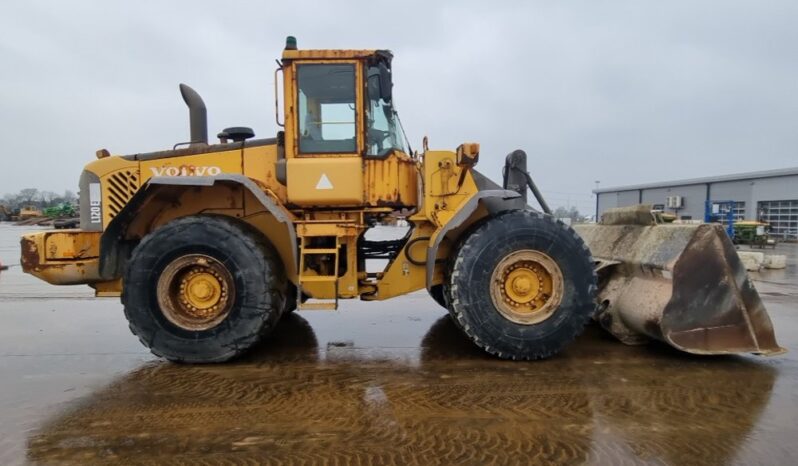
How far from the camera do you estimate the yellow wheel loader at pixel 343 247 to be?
405 cm

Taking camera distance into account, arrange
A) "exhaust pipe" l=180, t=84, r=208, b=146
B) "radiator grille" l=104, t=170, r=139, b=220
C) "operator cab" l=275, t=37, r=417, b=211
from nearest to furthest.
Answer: "operator cab" l=275, t=37, r=417, b=211, "radiator grille" l=104, t=170, r=139, b=220, "exhaust pipe" l=180, t=84, r=208, b=146

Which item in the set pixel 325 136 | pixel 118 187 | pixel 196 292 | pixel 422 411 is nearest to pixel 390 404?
pixel 422 411

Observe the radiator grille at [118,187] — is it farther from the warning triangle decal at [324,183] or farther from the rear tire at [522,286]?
the rear tire at [522,286]

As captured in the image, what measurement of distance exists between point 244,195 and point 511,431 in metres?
3.06

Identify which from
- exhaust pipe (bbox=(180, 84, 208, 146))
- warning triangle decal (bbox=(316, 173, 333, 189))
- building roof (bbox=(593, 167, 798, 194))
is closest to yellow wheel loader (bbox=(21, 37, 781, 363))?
warning triangle decal (bbox=(316, 173, 333, 189))

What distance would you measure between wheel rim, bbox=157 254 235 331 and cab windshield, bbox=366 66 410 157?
5.61 feet

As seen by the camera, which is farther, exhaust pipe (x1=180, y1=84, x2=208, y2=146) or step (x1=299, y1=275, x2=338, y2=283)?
exhaust pipe (x1=180, y1=84, x2=208, y2=146)

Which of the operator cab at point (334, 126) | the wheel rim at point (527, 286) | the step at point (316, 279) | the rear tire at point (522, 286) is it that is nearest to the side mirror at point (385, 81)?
the operator cab at point (334, 126)

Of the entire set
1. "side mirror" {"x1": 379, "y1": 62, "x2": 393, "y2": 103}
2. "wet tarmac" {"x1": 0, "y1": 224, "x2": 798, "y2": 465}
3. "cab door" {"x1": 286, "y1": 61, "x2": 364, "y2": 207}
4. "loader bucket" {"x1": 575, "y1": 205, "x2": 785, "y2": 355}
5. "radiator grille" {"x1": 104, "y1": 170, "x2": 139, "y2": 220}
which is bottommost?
"wet tarmac" {"x1": 0, "y1": 224, "x2": 798, "y2": 465}

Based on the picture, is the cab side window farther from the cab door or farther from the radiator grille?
the radiator grille

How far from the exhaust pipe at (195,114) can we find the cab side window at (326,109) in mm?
1338

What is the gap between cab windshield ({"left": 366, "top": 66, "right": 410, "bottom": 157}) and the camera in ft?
14.5

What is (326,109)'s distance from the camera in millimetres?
4457

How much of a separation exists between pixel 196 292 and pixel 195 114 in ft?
6.60
